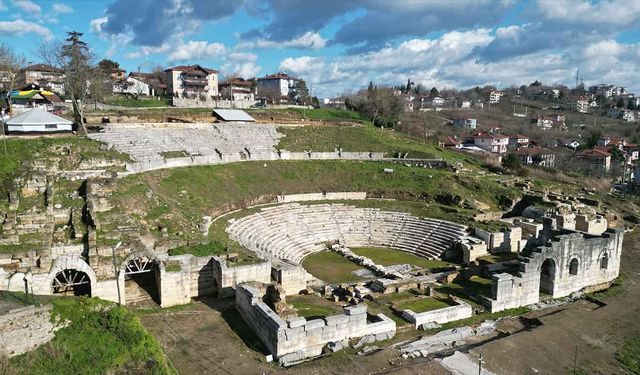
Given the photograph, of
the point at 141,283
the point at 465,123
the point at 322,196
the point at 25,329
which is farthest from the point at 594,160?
the point at 25,329

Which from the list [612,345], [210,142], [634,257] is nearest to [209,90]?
[210,142]

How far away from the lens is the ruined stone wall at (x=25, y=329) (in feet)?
46.5

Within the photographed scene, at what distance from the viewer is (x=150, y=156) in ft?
120

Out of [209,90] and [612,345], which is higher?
[209,90]

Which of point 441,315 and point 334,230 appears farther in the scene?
point 334,230

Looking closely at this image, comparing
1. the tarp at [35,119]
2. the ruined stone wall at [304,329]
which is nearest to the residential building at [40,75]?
the tarp at [35,119]

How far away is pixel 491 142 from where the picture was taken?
259ft

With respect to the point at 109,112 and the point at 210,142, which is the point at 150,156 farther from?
the point at 109,112

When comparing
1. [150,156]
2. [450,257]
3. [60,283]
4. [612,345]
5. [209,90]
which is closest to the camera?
[612,345]

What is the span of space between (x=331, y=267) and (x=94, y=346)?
15709mm

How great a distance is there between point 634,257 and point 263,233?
2602 cm

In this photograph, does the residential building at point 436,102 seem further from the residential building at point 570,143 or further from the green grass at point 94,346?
the green grass at point 94,346

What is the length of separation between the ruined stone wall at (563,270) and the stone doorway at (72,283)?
19712 mm

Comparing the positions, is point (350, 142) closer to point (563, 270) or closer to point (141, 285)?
point (563, 270)
